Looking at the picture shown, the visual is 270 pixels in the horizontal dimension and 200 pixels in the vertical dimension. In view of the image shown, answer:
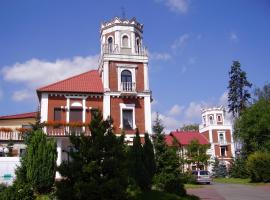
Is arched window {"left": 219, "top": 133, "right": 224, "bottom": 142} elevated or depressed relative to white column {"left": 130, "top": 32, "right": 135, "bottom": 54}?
depressed

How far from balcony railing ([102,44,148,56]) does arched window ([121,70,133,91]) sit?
6.64 feet

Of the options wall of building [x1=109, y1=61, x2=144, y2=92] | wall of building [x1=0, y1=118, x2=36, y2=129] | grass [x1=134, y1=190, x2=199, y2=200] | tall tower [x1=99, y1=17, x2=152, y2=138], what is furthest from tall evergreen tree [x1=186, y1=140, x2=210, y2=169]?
grass [x1=134, y1=190, x2=199, y2=200]

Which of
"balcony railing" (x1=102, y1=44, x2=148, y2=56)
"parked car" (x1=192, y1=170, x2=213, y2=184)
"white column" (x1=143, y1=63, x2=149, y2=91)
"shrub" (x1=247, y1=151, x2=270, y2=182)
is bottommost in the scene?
"parked car" (x1=192, y1=170, x2=213, y2=184)

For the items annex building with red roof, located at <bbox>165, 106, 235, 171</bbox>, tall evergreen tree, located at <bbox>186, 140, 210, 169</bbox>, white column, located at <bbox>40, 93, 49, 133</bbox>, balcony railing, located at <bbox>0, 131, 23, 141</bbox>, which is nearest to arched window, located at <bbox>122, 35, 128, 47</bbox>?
white column, located at <bbox>40, 93, 49, 133</bbox>

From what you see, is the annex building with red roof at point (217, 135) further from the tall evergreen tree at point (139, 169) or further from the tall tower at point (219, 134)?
the tall evergreen tree at point (139, 169)

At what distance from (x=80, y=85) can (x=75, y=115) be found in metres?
3.16

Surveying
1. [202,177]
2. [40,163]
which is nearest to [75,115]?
[40,163]

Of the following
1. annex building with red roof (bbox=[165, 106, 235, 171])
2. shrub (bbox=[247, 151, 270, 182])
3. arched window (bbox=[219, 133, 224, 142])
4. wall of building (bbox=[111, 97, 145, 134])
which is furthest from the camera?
arched window (bbox=[219, 133, 224, 142])

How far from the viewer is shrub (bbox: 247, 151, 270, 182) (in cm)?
3784

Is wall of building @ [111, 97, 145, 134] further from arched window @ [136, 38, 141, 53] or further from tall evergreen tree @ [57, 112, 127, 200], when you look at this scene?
tall evergreen tree @ [57, 112, 127, 200]

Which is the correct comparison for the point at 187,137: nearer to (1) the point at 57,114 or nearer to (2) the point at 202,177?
(2) the point at 202,177

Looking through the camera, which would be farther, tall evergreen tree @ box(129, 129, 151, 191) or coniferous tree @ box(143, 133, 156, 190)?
coniferous tree @ box(143, 133, 156, 190)

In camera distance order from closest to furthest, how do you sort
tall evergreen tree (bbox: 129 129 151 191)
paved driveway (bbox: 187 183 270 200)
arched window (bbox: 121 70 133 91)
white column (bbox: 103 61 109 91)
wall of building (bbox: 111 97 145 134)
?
tall evergreen tree (bbox: 129 129 151 191), paved driveway (bbox: 187 183 270 200), wall of building (bbox: 111 97 145 134), white column (bbox: 103 61 109 91), arched window (bbox: 121 70 133 91)

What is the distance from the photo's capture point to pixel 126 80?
33.3 meters
